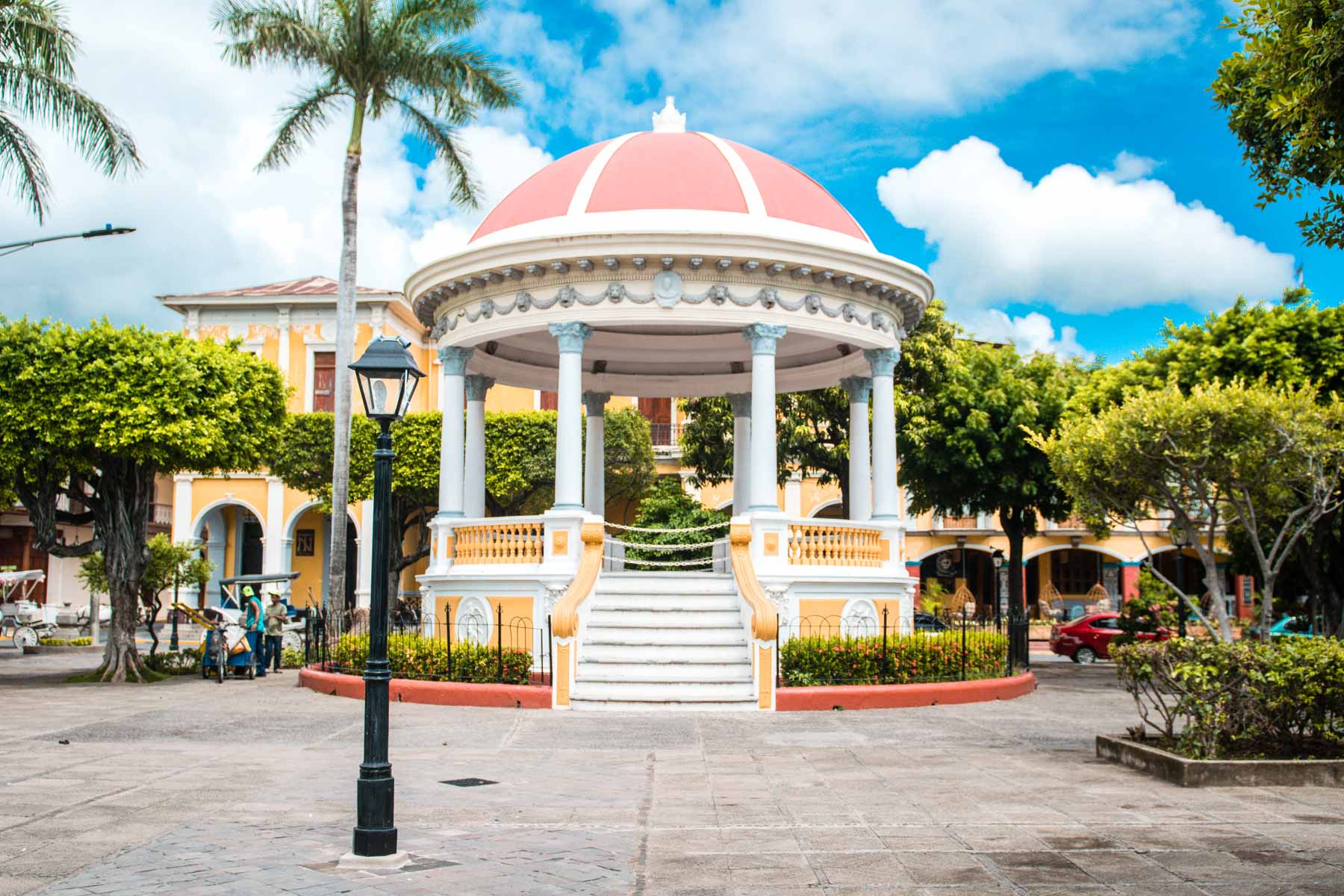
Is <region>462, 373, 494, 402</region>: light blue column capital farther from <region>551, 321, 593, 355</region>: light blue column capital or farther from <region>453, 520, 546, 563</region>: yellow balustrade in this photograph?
<region>551, 321, 593, 355</region>: light blue column capital

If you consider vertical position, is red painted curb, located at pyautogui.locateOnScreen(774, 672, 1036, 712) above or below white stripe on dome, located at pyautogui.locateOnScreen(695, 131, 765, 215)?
below

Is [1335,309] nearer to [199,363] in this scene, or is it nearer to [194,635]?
[199,363]

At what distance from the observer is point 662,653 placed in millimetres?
16859

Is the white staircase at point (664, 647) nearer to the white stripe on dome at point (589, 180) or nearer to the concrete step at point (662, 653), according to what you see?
the concrete step at point (662, 653)

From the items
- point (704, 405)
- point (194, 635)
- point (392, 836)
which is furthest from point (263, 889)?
point (194, 635)

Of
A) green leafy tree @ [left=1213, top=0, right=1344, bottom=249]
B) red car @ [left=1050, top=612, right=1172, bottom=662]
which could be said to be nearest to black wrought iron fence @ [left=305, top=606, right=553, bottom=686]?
green leafy tree @ [left=1213, top=0, right=1344, bottom=249]

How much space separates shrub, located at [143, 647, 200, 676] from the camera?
2169 centimetres

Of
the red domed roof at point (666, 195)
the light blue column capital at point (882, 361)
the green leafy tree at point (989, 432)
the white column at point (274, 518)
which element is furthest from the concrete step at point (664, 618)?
the white column at point (274, 518)

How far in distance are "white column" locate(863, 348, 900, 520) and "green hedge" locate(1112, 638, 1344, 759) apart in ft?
34.1

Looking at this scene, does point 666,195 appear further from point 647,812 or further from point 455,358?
point 647,812

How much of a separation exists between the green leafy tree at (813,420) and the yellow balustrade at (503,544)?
36.0 feet

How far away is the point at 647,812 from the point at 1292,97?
20.7ft

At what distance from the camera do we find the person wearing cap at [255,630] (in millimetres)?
21578

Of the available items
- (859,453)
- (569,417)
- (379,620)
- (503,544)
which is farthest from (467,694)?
(859,453)
